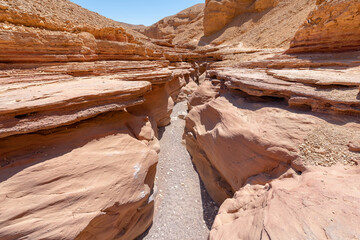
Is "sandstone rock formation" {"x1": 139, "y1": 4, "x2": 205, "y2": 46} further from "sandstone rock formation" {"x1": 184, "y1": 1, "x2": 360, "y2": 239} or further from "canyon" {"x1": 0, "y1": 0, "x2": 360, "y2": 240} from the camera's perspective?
"sandstone rock formation" {"x1": 184, "y1": 1, "x2": 360, "y2": 239}

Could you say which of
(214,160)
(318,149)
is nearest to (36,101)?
(214,160)

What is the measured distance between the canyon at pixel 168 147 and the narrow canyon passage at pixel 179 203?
0.10 ft

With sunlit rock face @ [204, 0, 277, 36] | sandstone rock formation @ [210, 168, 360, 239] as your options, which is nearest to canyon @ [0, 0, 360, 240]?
sandstone rock formation @ [210, 168, 360, 239]

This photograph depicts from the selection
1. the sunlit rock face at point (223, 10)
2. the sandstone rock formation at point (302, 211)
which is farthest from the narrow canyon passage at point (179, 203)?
the sunlit rock face at point (223, 10)

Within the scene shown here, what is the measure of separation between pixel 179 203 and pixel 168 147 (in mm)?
2694

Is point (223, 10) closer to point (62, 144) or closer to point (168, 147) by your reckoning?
point (168, 147)

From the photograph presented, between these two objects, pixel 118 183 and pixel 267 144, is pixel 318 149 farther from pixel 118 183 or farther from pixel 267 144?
pixel 118 183

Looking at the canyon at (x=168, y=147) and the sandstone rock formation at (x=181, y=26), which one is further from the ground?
the sandstone rock formation at (x=181, y=26)

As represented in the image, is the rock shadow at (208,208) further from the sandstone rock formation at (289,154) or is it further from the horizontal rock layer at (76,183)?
the horizontal rock layer at (76,183)

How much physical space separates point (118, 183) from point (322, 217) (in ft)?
11.0

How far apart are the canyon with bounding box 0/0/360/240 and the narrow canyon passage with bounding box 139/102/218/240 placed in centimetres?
3

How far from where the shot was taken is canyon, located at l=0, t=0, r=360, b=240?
230 centimetres

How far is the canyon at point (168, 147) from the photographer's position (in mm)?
2299

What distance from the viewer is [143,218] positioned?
3.83 metres
